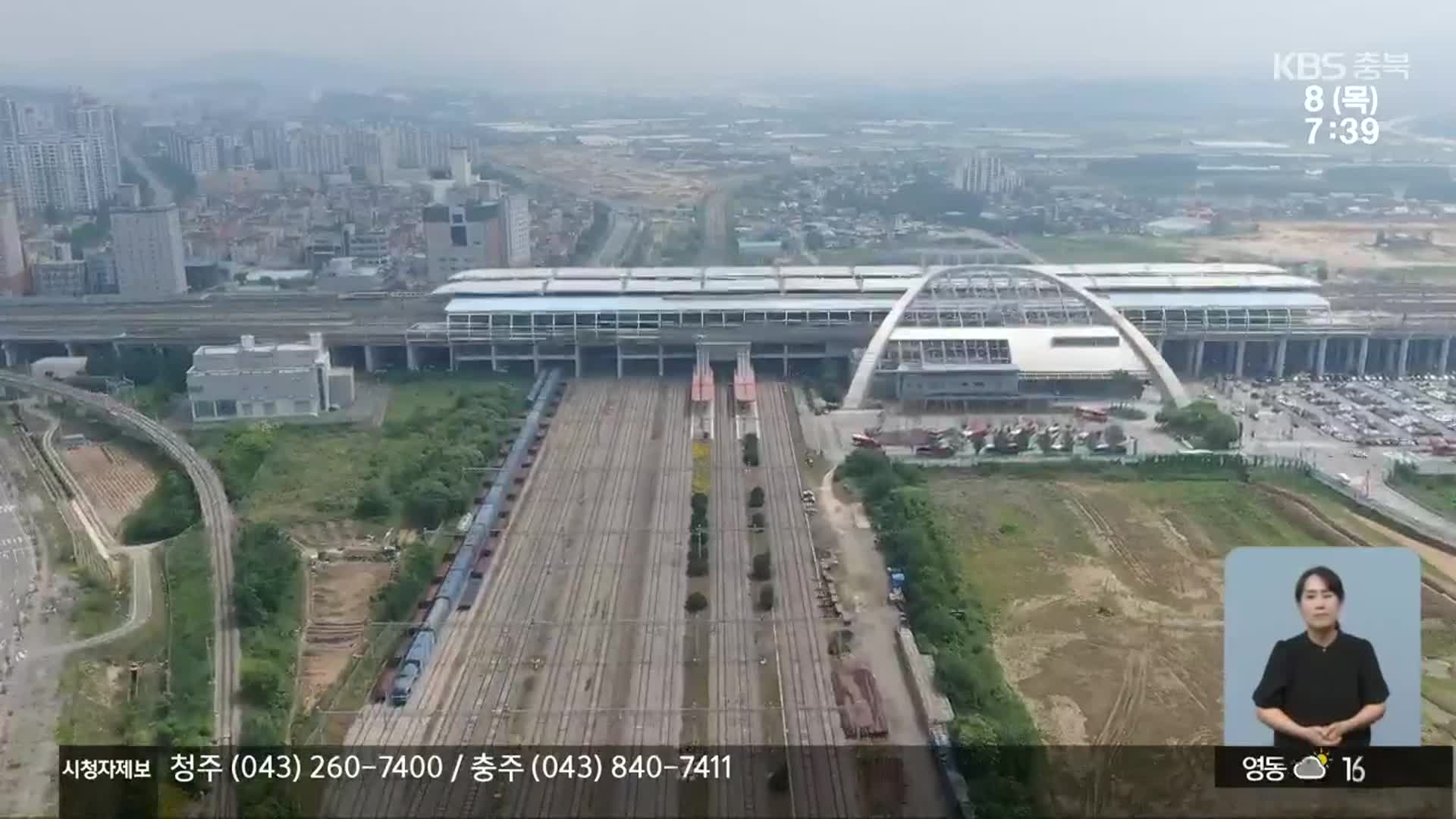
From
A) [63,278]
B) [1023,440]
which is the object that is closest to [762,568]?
[1023,440]

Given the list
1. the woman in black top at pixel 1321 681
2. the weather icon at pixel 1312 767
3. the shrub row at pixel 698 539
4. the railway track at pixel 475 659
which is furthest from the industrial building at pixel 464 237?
the woman in black top at pixel 1321 681

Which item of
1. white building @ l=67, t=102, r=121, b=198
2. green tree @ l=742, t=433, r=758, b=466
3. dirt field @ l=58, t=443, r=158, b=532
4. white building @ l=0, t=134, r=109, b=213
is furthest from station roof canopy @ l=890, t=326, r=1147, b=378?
white building @ l=67, t=102, r=121, b=198

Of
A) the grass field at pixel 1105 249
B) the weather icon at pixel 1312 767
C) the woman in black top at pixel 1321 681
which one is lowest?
the grass field at pixel 1105 249

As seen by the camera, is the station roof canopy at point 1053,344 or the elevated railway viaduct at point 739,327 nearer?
the station roof canopy at point 1053,344

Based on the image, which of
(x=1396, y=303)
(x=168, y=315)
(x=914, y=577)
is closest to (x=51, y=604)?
(x=914, y=577)

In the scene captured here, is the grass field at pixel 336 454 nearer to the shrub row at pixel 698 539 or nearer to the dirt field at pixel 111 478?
the dirt field at pixel 111 478

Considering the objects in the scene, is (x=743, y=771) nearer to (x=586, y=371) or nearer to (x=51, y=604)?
(x=51, y=604)

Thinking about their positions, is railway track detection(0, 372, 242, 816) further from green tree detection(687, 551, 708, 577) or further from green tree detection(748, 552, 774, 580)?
green tree detection(748, 552, 774, 580)
